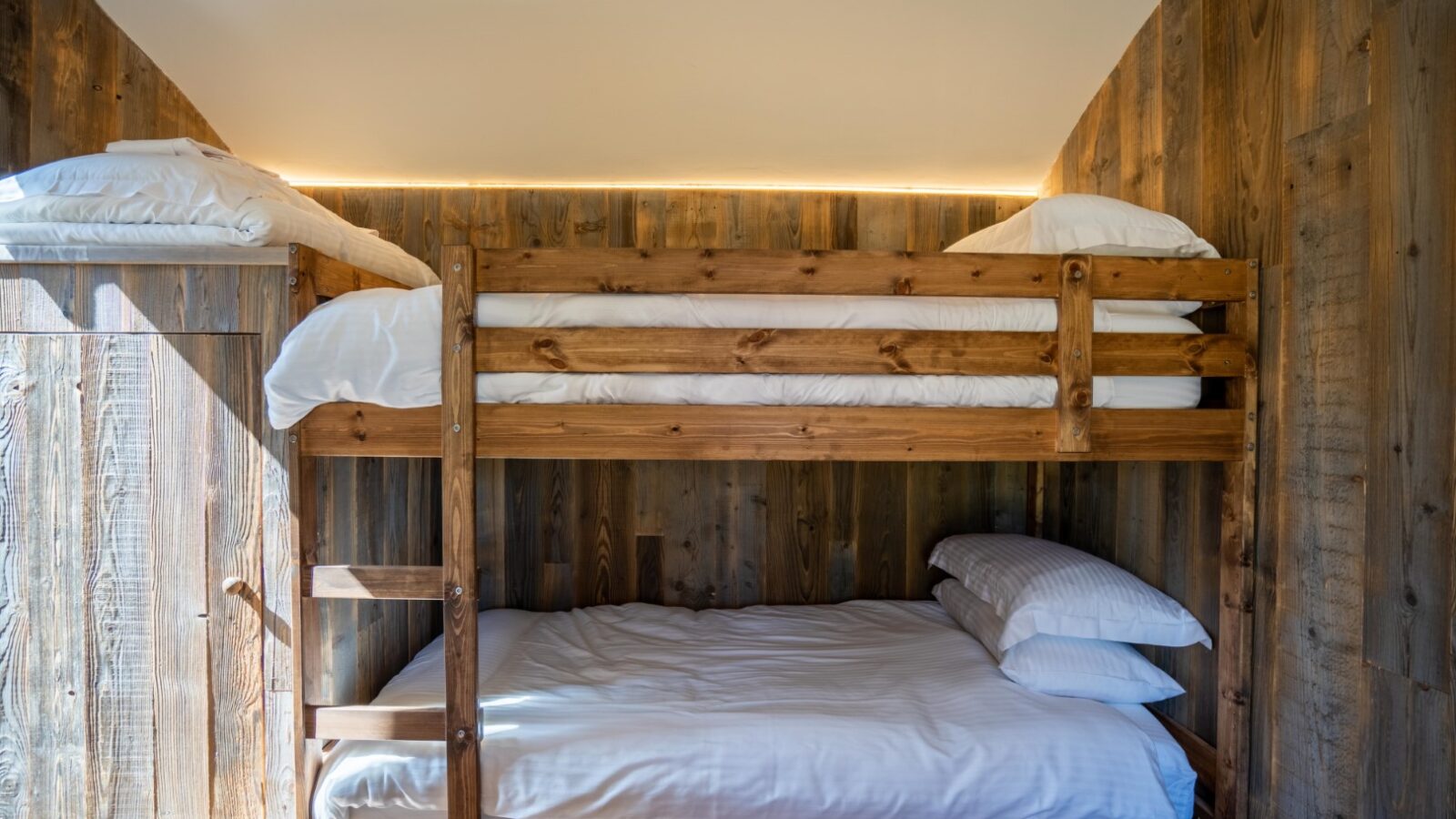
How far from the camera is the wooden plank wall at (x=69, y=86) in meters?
1.51

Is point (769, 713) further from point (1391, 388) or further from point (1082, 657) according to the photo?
point (1391, 388)

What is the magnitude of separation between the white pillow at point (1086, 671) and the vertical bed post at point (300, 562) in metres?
1.64

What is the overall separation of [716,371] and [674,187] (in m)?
1.36

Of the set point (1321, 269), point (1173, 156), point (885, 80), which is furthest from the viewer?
point (885, 80)

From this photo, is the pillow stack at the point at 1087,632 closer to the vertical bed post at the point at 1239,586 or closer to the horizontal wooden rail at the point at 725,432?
the vertical bed post at the point at 1239,586

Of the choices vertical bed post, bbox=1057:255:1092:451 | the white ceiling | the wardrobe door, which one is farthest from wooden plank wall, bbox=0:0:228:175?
vertical bed post, bbox=1057:255:1092:451

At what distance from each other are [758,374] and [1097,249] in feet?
2.85

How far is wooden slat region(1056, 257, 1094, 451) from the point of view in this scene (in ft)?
4.32

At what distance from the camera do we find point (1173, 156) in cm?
171

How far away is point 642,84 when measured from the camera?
A: 1998 millimetres

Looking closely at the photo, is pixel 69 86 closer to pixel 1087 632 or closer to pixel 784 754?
pixel 784 754

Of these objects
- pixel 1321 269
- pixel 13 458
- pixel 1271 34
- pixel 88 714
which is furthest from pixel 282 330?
pixel 1271 34

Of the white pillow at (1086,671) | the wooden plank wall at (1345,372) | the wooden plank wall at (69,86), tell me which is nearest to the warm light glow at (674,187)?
the wooden plank wall at (69,86)

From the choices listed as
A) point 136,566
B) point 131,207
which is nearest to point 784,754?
point 136,566
